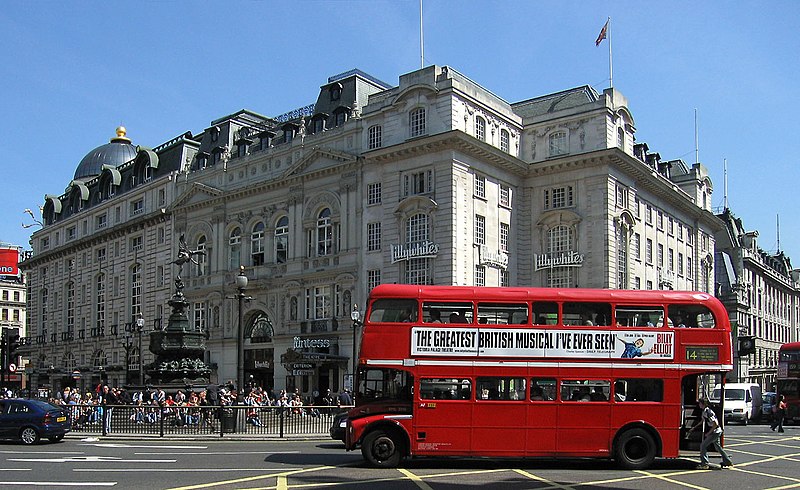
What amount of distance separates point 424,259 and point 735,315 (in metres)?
45.3

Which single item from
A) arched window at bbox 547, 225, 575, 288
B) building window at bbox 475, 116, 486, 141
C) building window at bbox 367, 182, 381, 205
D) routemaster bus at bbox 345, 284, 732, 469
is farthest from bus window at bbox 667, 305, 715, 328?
building window at bbox 367, 182, 381, 205

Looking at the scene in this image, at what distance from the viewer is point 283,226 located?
57.7m

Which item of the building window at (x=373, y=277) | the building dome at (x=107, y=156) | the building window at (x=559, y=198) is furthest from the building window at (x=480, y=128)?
the building dome at (x=107, y=156)

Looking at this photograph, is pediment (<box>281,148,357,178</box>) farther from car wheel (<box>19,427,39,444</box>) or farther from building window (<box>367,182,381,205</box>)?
car wheel (<box>19,427,39,444</box>)

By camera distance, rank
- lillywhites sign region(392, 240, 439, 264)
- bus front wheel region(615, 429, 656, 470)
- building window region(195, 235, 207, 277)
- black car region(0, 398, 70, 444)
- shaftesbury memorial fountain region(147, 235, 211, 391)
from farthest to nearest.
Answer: building window region(195, 235, 207, 277) < lillywhites sign region(392, 240, 439, 264) < shaftesbury memorial fountain region(147, 235, 211, 391) < black car region(0, 398, 70, 444) < bus front wheel region(615, 429, 656, 470)

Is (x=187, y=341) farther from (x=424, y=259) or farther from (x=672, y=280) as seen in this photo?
(x=672, y=280)

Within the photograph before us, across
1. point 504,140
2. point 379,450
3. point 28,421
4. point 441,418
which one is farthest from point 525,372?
point 504,140

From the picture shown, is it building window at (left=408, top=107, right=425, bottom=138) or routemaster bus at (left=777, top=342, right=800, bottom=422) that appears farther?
building window at (left=408, top=107, right=425, bottom=138)

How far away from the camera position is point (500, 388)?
19.2 metres

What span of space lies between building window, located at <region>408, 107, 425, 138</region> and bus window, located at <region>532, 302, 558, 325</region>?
31473mm

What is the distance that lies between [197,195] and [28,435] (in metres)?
40.3

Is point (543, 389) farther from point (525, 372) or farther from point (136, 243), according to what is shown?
point (136, 243)

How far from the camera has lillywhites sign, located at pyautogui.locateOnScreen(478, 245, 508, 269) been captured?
164ft

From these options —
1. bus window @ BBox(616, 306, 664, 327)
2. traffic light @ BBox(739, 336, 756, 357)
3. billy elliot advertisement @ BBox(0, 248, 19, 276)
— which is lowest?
traffic light @ BBox(739, 336, 756, 357)
